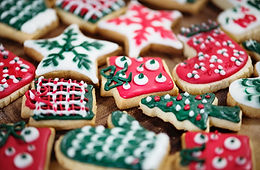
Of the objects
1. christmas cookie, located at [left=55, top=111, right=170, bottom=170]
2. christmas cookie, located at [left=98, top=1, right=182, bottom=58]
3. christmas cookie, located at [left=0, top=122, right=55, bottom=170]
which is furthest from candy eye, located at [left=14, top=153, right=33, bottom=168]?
christmas cookie, located at [left=98, top=1, right=182, bottom=58]

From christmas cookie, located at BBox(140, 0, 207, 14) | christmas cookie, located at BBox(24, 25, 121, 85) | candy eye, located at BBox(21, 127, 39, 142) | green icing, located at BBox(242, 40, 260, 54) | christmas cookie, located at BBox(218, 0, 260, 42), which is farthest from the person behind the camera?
christmas cookie, located at BBox(140, 0, 207, 14)

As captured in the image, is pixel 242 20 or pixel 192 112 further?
pixel 242 20

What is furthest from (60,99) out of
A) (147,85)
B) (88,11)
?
(88,11)

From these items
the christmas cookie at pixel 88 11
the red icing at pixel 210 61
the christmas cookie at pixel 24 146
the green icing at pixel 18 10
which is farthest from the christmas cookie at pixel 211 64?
the green icing at pixel 18 10

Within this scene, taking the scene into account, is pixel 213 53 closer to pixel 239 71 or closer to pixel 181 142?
pixel 239 71

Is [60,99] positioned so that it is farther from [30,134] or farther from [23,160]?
[23,160]

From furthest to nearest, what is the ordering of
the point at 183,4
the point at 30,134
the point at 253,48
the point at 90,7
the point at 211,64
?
the point at 183,4 < the point at 90,7 < the point at 253,48 < the point at 211,64 < the point at 30,134

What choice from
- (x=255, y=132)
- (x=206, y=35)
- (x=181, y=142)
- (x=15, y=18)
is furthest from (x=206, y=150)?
(x=15, y=18)

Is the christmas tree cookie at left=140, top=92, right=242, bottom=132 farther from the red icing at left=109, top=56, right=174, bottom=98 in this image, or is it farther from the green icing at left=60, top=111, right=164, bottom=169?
the green icing at left=60, top=111, right=164, bottom=169
